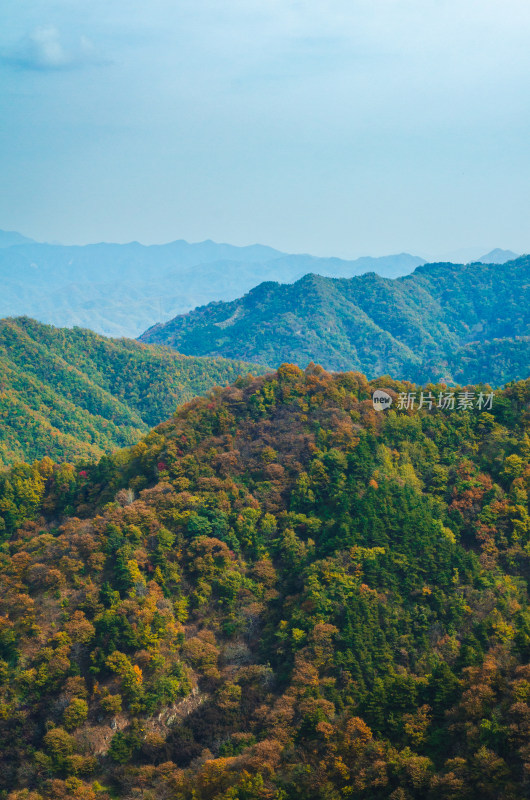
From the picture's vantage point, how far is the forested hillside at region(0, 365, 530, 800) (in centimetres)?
2670

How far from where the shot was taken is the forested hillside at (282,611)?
26703 mm

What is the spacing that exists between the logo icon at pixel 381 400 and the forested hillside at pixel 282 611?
633 millimetres

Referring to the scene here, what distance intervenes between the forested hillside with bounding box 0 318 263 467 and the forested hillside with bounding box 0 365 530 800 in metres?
40.2

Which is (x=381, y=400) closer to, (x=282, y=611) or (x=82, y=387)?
(x=282, y=611)

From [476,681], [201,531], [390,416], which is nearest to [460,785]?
[476,681]

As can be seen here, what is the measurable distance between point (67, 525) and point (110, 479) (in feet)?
21.4

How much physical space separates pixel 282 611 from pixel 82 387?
8232cm

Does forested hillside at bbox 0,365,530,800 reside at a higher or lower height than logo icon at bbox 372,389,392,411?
lower
